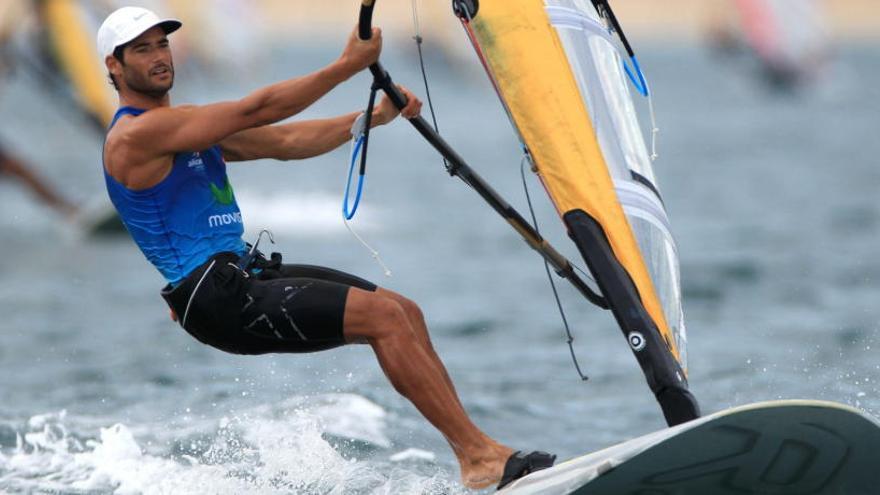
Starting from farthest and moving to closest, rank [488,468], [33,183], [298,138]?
[33,183]
[298,138]
[488,468]

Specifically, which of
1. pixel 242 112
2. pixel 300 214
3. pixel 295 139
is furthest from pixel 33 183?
pixel 242 112

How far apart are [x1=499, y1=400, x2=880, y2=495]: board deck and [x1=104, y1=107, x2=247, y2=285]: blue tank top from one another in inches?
55.9

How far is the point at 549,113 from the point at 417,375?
3.38ft

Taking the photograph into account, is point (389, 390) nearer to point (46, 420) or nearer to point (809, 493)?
point (46, 420)

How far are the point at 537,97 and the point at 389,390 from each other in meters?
2.76

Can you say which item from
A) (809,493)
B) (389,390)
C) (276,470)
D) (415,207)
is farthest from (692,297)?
(415,207)

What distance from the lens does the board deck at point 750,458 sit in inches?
170

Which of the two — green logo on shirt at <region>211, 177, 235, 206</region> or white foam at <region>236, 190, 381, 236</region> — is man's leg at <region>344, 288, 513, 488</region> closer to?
green logo on shirt at <region>211, 177, 235, 206</region>

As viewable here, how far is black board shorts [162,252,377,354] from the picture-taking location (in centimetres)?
495

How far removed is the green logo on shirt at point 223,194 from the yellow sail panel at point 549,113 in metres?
0.99

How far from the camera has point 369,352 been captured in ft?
31.0

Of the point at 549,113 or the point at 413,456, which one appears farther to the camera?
the point at 413,456

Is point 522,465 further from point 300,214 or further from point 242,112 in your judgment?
point 300,214

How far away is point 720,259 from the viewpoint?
1498 centimetres
